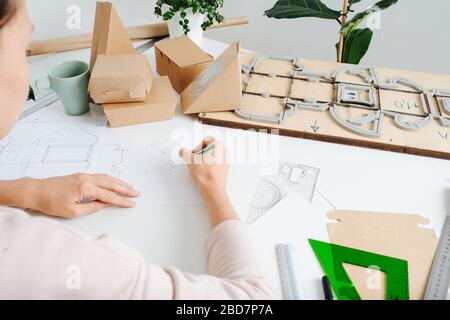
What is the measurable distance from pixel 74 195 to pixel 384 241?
50 centimetres

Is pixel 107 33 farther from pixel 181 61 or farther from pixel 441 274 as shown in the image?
pixel 441 274

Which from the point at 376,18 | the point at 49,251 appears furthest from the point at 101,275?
the point at 376,18

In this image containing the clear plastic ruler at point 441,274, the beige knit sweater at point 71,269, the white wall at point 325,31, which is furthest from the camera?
the white wall at point 325,31

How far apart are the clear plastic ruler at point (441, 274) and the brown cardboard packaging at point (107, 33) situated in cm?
78

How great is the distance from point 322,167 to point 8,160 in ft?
2.00

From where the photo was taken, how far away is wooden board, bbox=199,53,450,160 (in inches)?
29.6

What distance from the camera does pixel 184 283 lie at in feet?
1.50

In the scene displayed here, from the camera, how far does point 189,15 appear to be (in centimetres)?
101

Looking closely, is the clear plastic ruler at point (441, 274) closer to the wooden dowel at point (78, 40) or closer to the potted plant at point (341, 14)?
the potted plant at point (341, 14)

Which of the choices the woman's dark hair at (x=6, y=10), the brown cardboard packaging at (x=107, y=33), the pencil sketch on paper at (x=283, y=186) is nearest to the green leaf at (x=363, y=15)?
the pencil sketch on paper at (x=283, y=186)

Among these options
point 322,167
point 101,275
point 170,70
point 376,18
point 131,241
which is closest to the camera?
point 101,275

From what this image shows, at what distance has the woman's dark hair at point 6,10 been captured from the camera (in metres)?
0.47

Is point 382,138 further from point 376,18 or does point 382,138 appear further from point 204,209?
point 376,18

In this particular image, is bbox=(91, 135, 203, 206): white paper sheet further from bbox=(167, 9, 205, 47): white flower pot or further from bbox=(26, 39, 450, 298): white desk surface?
bbox=(167, 9, 205, 47): white flower pot
